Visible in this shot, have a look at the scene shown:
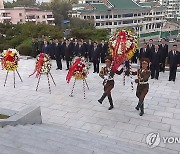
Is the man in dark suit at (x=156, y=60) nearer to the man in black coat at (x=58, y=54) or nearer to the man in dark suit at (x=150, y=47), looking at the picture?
the man in dark suit at (x=150, y=47)

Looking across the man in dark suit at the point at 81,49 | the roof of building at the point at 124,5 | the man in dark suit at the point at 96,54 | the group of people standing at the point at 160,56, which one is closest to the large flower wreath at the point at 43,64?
the man in dark suit at the point at 96,54

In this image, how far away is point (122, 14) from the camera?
5425 cm

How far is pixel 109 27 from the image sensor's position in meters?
53.4

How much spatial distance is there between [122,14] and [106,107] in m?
48.9

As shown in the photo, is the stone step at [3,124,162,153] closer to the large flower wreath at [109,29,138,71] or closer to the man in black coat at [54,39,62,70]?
the large flower wreath at [109,29,138,71]

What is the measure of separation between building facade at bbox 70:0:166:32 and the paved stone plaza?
41.2 metres

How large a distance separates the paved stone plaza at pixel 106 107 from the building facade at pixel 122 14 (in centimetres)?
4123

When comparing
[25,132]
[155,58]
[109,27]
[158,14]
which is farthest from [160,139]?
[158,14]

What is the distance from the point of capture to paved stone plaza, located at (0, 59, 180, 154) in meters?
6.70

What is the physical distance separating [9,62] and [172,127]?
25.1ft

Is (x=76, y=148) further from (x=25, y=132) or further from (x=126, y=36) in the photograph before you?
(x=126, y=36)

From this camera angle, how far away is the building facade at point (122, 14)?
50.8 m

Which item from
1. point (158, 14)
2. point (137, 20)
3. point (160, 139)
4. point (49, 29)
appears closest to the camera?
point (160, 139)

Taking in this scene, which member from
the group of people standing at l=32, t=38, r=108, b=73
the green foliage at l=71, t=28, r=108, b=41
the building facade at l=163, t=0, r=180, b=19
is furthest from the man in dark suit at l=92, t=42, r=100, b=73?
the building facade at l=163, t=0, r=180, b=19
